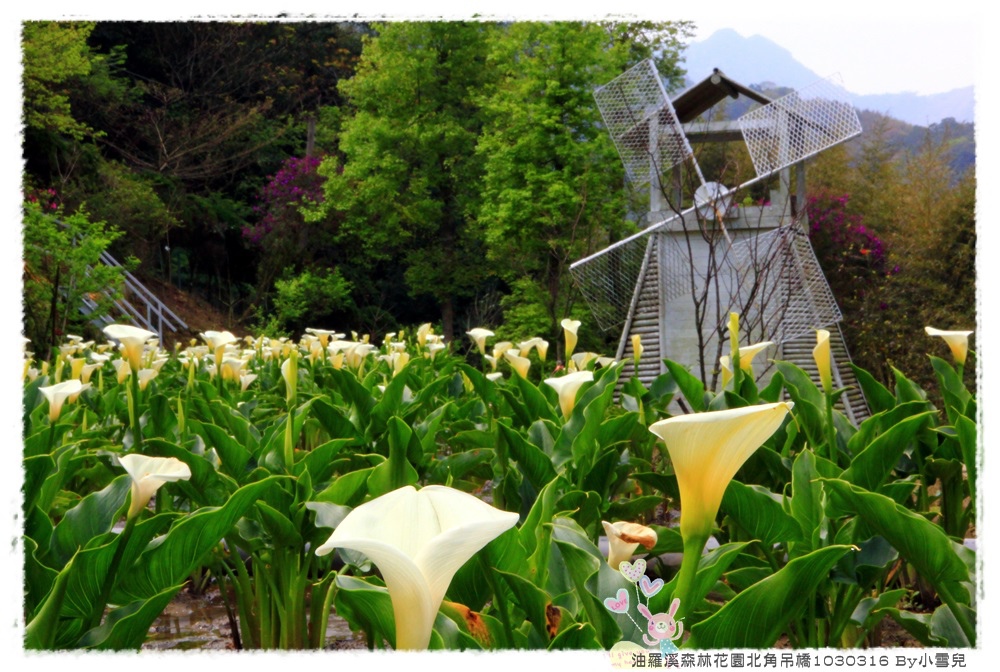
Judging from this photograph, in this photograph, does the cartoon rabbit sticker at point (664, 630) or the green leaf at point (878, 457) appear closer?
the cartoon rabbit sticker at point (664, 630)

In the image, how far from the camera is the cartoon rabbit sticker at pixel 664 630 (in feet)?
2.28

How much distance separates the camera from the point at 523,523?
1.24 m

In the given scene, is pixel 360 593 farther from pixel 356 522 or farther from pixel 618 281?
pixel 618 281

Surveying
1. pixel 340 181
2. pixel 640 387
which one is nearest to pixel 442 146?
pixel 340 181

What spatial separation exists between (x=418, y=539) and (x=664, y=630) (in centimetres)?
29

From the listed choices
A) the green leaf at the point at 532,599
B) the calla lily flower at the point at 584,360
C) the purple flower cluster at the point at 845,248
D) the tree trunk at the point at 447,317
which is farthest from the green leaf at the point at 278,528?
the tree trunk at the point at 447,317

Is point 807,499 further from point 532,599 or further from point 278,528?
point 278,528

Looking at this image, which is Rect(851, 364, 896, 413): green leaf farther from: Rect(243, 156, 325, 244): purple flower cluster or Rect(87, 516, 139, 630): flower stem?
Rect(243, 156, 325, 244): purple flower cluster

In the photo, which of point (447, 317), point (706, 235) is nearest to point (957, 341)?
point (706, 235)

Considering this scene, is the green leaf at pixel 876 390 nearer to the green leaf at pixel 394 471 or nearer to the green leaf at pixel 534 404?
the green leaf at pixel 534 404

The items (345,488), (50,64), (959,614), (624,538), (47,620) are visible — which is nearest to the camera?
(624,538)

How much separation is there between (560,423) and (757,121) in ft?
18.3

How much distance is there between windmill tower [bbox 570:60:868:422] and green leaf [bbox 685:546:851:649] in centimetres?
530

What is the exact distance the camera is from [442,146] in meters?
9.33
